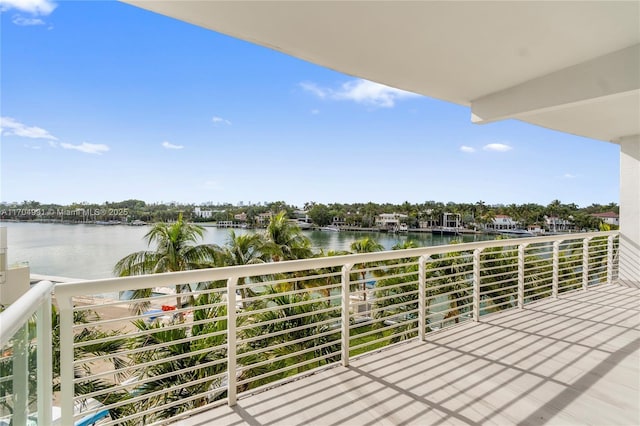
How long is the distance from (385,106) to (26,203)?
3353 centimetres

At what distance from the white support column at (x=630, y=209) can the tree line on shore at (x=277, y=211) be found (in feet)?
25.3

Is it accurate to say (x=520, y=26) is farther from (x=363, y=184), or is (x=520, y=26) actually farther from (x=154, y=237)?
(x=363, y=184)

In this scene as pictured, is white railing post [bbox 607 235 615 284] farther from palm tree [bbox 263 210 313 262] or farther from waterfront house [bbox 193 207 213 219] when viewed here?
waterfront house [bbox 193 207 213 219]

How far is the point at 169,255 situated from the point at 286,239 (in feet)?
18.4

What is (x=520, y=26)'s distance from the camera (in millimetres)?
2271

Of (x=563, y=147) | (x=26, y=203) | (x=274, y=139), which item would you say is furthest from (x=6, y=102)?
(x=563, y=147)

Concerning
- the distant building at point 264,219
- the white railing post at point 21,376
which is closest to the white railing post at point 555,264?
the white railing post at point 21,376

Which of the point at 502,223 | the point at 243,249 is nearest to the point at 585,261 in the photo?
the point at 243,249

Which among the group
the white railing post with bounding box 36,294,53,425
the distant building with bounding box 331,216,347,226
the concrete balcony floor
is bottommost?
the concrete balcony floor

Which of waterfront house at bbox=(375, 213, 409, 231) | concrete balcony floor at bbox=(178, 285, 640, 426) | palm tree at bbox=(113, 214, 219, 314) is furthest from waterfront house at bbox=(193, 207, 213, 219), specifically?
concrete balcony floor at bbox=(178, 285, 640, 426)

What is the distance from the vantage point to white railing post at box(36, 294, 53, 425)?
1250 mm

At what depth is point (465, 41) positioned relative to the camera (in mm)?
2475

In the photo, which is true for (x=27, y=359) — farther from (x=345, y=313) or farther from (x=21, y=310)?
(x=345, y=313)

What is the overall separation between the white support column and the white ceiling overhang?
7.22ft
